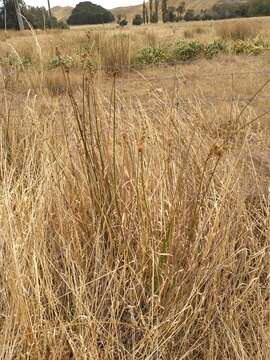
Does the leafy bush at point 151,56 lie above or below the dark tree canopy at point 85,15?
below

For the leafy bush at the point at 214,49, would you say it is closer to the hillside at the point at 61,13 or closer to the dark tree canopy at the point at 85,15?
the dark tree canopy at the point at 85,15

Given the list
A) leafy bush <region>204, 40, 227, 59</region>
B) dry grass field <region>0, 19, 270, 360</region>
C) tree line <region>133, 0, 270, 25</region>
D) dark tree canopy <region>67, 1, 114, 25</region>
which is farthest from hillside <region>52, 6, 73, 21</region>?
dry grass field <region>0, 19, 270, 360</region>

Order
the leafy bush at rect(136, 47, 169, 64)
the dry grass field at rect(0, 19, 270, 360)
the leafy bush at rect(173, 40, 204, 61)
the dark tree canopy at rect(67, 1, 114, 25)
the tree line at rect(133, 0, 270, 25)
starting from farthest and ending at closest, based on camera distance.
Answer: the dark tree canopy at rect(67, 1, 114, 25), the tree line at rect(133, 0, 270, 25), the leafy bush at rect(173, 40, 204, 61), the leafy bush at rect(136, 47, 169, 64), the dry grass field at rect(0, 19, 270, 360)

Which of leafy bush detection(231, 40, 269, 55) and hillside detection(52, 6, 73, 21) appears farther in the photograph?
hillside detection(52, 6, 73, 21)

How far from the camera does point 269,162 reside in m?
2.15

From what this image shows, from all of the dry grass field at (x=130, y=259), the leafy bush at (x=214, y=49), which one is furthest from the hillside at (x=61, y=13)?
the dry grass field at (x=130, y=259)

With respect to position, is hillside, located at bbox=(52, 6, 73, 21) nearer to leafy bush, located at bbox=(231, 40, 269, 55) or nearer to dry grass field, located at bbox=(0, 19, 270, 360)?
leafy bush, located at bbox=(231, 40, 269, 55)

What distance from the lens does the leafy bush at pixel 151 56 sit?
7.69 meters

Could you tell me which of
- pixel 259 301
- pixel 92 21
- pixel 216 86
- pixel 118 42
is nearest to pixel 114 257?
pixel 259 301

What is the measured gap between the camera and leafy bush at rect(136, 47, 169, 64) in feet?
25.2

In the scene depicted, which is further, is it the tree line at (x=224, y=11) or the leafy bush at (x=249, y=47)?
the tree line at (x=224, y=11)

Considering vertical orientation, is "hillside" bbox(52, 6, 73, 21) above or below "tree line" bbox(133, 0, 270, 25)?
above

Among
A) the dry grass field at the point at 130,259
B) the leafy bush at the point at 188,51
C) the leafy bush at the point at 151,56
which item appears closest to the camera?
the dry grass field at the point at 130,259

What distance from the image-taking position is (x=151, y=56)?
7.75 metres
